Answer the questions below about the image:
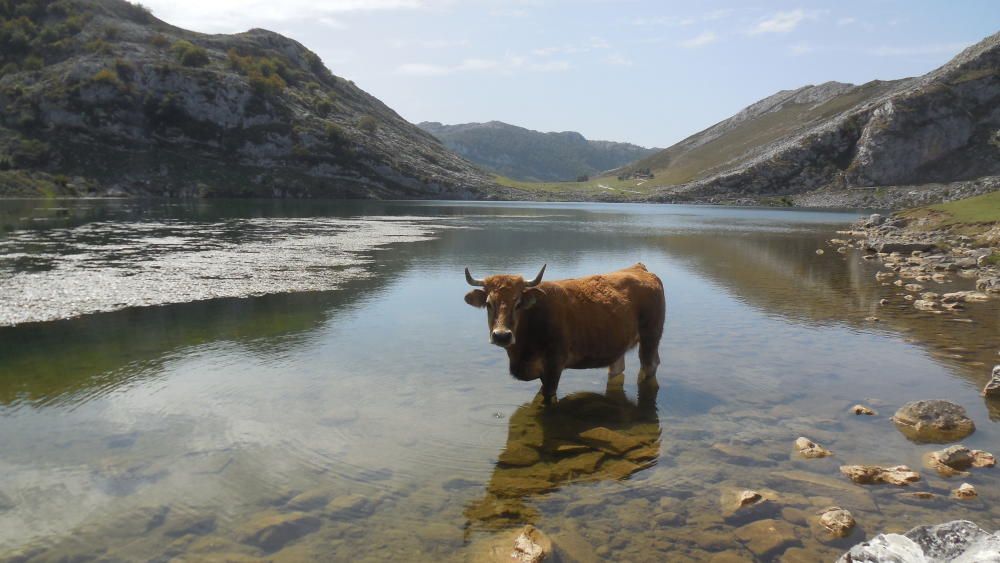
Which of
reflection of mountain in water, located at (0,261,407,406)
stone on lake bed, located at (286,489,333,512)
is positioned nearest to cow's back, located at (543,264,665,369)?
stone on lake bed, located at (286,489,333,512)

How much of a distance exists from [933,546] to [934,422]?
6198 millimetres

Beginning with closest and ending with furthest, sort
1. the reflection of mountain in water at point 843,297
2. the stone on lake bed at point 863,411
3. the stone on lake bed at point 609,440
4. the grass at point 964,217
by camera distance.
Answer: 1. the stone on lake bed at point 609,440
2. the stone on lake bed at point 863,411
3. the reflection of mountain in water at point 843,297
4. the grass at point 964,217

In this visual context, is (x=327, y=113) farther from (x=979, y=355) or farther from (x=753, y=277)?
(x=979, y=355)

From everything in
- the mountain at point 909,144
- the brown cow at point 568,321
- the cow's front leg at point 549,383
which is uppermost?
the mountain at point 909,144

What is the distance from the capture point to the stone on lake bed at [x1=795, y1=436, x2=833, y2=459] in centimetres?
911

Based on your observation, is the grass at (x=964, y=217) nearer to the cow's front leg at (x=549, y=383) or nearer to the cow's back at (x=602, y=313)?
the cow's back at (x=602, y=313)

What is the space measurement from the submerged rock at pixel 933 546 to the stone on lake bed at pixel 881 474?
3.29m

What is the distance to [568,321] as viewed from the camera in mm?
11625

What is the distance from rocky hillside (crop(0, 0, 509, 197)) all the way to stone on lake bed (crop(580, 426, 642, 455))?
381 ft

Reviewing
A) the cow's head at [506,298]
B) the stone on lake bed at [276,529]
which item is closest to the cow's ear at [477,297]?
the cow's head at [506,298]

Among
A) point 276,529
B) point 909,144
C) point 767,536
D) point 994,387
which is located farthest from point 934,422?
point 909,144

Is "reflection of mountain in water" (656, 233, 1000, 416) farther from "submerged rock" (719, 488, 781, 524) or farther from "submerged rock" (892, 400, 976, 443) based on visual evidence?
"submerged rock" (719, 488, 781, 524)

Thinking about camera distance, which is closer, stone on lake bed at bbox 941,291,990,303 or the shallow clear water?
the shallow clear water

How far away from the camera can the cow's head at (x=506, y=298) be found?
10.4 metres
